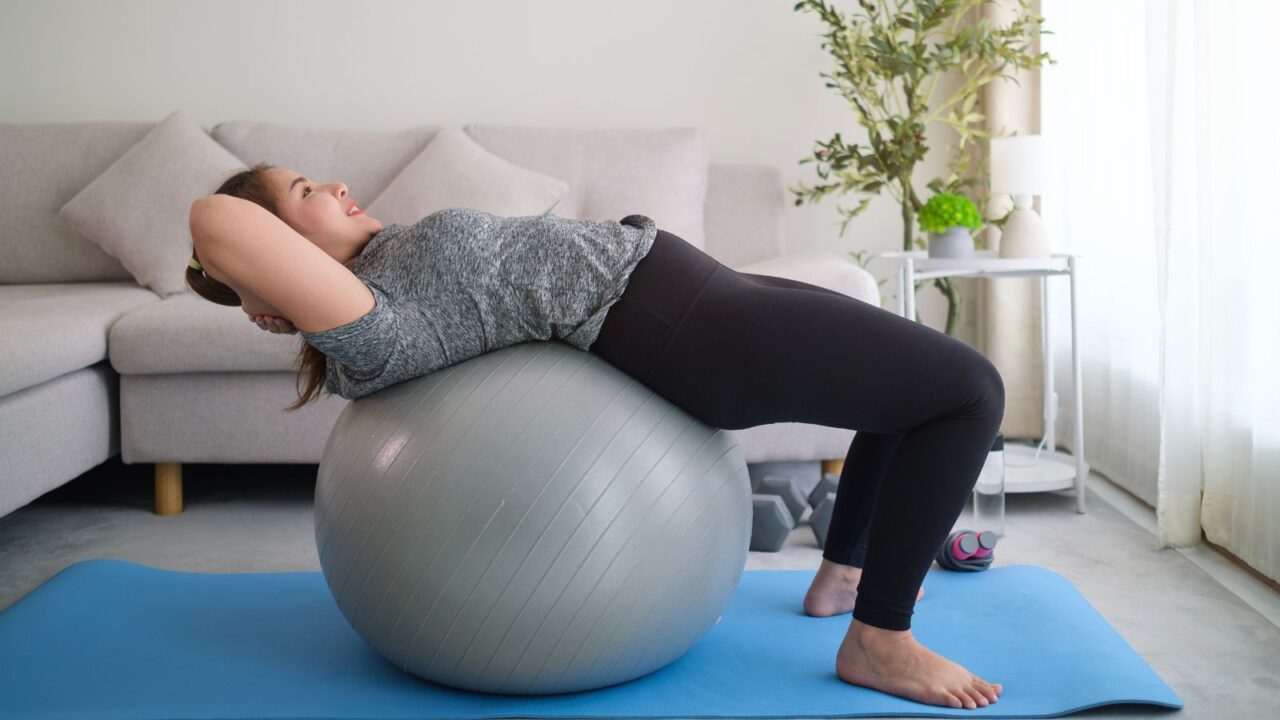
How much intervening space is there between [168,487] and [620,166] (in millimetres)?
1521

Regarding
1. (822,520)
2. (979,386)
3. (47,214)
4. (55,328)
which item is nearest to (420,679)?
(979,386)

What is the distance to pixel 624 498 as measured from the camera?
1584 millimetres

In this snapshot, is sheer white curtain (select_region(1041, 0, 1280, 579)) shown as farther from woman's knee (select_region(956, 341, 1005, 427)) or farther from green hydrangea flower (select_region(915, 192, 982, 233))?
Answer: woman's knee (select_region(956, 341, 1005, 427))

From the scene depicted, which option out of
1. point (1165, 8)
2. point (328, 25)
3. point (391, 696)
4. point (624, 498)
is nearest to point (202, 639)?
point (391, 696)

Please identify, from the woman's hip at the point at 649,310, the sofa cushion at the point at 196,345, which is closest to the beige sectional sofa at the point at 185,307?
the sofa cushion at the point at 196,345

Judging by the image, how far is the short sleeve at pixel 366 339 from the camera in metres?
1.59

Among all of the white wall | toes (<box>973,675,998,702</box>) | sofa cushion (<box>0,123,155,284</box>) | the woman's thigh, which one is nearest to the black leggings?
the woman's thigh

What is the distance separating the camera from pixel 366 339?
1609mm

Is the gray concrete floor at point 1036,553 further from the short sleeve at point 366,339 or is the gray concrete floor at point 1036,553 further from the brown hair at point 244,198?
the short sleeve at point 366,339

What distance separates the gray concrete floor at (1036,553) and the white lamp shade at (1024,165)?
2.54 ft

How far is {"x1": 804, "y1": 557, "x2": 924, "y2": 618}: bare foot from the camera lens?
2.01 meters

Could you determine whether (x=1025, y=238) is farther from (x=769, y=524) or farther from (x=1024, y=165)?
(x=769, y=524)

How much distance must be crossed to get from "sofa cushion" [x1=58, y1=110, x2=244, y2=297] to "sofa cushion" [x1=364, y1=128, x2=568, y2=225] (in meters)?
0.52

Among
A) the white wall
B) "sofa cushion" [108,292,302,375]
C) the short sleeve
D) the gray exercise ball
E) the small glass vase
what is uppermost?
the white wall
